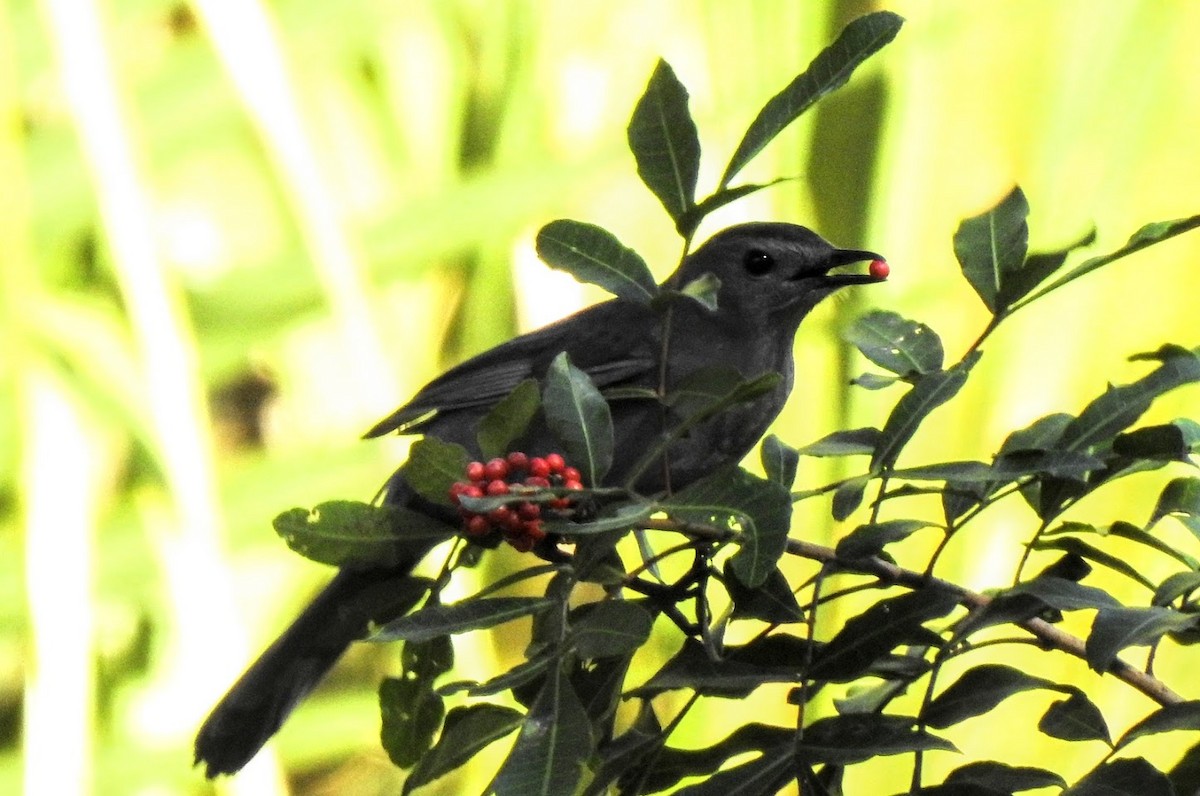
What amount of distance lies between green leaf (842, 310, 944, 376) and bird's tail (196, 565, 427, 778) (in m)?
0.89

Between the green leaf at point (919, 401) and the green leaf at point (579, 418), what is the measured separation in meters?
0.27

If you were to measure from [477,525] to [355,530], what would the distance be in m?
0.15

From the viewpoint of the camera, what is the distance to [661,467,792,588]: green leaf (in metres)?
1.38

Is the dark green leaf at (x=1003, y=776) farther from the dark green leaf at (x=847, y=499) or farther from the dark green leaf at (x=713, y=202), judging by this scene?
the dark green leaf at (x=713, y=202)

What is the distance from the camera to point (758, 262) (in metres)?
A: 2.65

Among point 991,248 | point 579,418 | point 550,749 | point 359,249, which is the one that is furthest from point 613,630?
point 359,249

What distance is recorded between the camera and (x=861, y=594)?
10.9 ft

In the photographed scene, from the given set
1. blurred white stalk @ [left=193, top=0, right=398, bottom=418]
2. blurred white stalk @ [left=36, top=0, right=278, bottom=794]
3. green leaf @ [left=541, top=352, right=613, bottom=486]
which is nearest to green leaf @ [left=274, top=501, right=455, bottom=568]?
green leaf @ [left=541, top=352, right=613, bottom=486]

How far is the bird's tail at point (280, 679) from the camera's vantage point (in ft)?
7.84

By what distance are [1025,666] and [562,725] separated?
6.94ft

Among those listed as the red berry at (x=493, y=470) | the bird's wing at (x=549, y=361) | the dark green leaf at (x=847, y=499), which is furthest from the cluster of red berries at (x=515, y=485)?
the bird's wing at (x=549, y=361)

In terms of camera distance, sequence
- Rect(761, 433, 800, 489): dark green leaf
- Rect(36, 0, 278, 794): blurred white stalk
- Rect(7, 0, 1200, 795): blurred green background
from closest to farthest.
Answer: Rect(761, 433, 800, 489): dark green leaf
Rect(36, 0, 278, 794): blurred white stalk
Rect(7, 0, 1200, 795): blurred green background

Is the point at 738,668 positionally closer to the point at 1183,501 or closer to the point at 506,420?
the point at 506,420

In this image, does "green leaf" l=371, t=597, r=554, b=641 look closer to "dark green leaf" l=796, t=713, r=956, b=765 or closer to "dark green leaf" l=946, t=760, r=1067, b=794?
"dark green leaf" l=796, t=713, r=956, b=765
